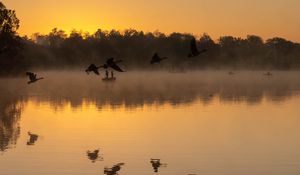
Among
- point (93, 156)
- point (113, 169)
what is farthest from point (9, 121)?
point (113, 169)

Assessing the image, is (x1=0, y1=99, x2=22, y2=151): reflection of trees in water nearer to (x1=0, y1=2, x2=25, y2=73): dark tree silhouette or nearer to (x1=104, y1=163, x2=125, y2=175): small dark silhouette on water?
(x1=104, y1=163, x2=125, y2=175): small dark silhouette on water

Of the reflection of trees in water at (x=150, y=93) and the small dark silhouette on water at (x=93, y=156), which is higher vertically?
the reflection of trees in water at (x=150, y=93)

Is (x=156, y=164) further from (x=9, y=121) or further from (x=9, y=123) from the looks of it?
(x=9, y=121)

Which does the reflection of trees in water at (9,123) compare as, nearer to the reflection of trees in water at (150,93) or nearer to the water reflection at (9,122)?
the water reflection at (9,122)

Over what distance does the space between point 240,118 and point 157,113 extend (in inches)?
216

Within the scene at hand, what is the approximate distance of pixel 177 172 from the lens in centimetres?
1984

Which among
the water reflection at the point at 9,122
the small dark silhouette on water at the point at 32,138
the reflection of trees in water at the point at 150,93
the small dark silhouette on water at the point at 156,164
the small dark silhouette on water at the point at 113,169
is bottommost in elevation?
the small dark silhouette on water at the point at 113,169

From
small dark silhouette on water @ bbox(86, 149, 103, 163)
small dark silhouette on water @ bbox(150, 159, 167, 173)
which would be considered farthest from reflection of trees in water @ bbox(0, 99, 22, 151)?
small dark silhouette on water @ bbox(150, 159, 167, 173)

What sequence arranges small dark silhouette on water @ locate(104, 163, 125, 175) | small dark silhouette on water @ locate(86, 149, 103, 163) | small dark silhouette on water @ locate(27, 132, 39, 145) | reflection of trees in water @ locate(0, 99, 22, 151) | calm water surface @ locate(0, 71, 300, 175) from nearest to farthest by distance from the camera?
small dark silhouette on water @ locate(104, 163, 125, 175) < calm water surface @ locate(0, 71, 300, 175) < small dark silhouette on water @ locate(86, 149, 103, 163) < small dark silhouette on water @ locate(27, 132, 39, 145) < reflection of trees in water @ locate(0, 99, 22, 151)

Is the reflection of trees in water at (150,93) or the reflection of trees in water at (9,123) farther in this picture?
the reflection of trees in water at (150,93)

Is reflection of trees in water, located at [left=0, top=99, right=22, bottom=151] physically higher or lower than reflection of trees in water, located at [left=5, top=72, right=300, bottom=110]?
lower

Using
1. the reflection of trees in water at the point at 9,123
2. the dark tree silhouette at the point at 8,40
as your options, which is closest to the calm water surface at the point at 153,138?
the reflection of trees in water at the point at 9,123

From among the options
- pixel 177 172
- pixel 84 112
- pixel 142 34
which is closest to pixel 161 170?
pixel 177 172

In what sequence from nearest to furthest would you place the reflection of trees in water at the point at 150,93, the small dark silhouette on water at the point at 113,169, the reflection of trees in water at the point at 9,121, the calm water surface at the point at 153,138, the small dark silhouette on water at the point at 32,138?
the small dark silhouette on water at the point at 113,169, the calm water surface at the point at 153,138, the small dark silhouette on water at the point at 32,138, the reflection of trees in water at the point at 9,121, the reflection of trees in water at the point at 150,93
